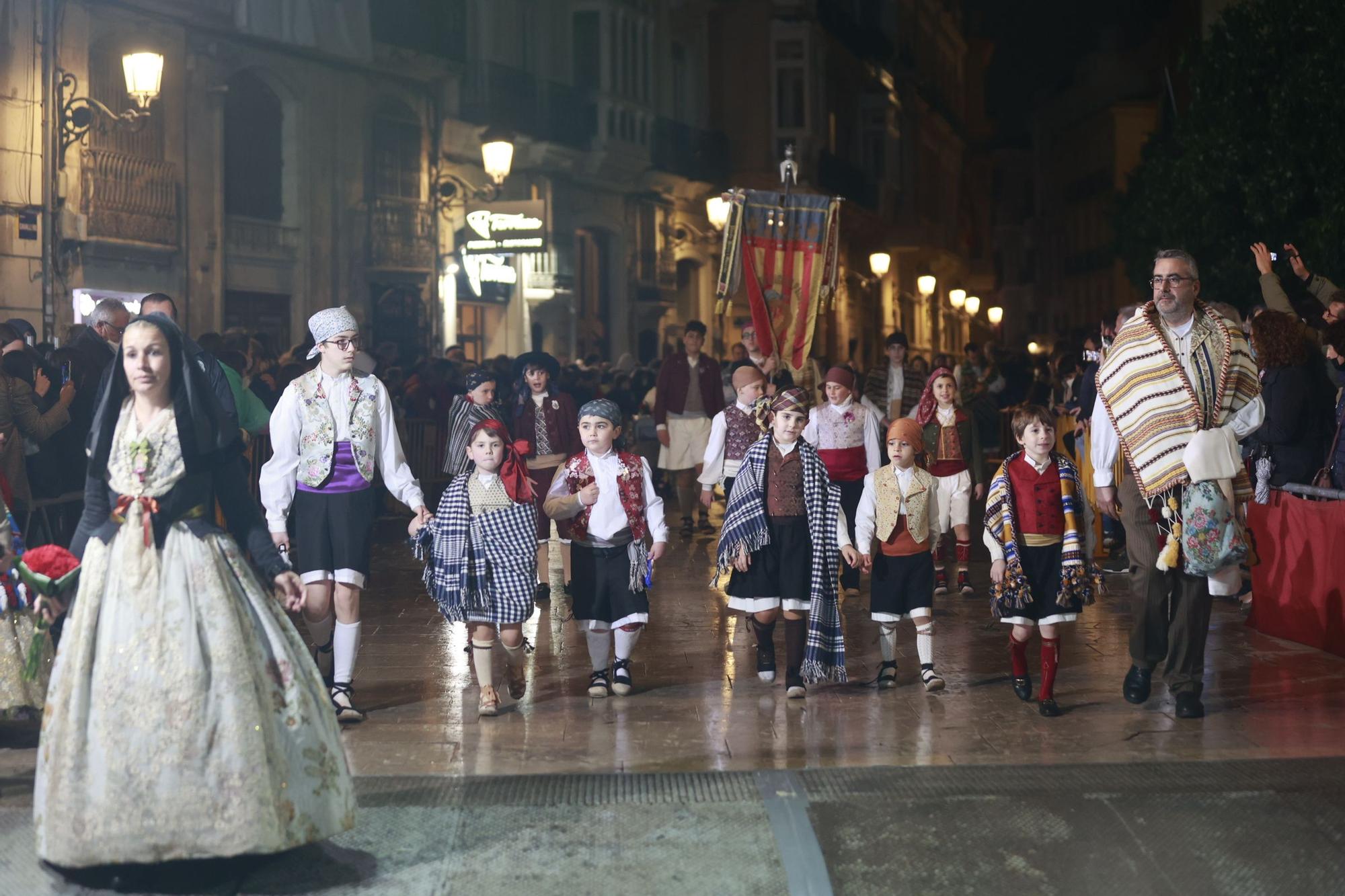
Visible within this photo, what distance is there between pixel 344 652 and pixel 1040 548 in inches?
128

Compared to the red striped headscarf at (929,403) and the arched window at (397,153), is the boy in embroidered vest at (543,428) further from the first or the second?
the arched window at (397,153)

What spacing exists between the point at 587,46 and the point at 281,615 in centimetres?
2536

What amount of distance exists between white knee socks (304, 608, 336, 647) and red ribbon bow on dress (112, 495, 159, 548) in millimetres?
2781

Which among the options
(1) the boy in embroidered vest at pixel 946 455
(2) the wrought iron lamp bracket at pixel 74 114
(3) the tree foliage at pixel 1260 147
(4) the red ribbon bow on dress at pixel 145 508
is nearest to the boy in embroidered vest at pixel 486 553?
(4) the red ribbon bow on dress at pixel 145 508

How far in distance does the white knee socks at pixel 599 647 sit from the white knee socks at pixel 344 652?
113 cm

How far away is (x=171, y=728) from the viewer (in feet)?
17.1

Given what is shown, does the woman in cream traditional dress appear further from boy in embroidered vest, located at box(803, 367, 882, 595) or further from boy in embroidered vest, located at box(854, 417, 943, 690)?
boy in embroidered vest, located at box(803, 367, 882, 595)

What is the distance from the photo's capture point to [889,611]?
8.60 m

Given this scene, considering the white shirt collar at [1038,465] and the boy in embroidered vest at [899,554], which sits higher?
the white shirt collar at [1038,465]

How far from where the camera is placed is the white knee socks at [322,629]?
827 centimetres

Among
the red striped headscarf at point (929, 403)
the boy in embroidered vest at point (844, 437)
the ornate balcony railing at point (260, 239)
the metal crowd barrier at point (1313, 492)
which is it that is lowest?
the metal crowd barrier at point (1313, 492)

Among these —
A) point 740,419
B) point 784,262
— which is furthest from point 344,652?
point 784,262

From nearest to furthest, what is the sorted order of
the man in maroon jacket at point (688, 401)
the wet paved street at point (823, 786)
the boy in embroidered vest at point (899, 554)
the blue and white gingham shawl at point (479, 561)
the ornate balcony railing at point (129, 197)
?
the wet paved street at point (823, 786)
the blue and white gingham shawl at point (479, 561)
the boy in embroidered vest at point (899, 554)
the man in maroon jacket at point (688, 401)
the ornate balcony railing at point (129, 197)

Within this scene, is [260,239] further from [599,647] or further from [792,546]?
[792,546]
